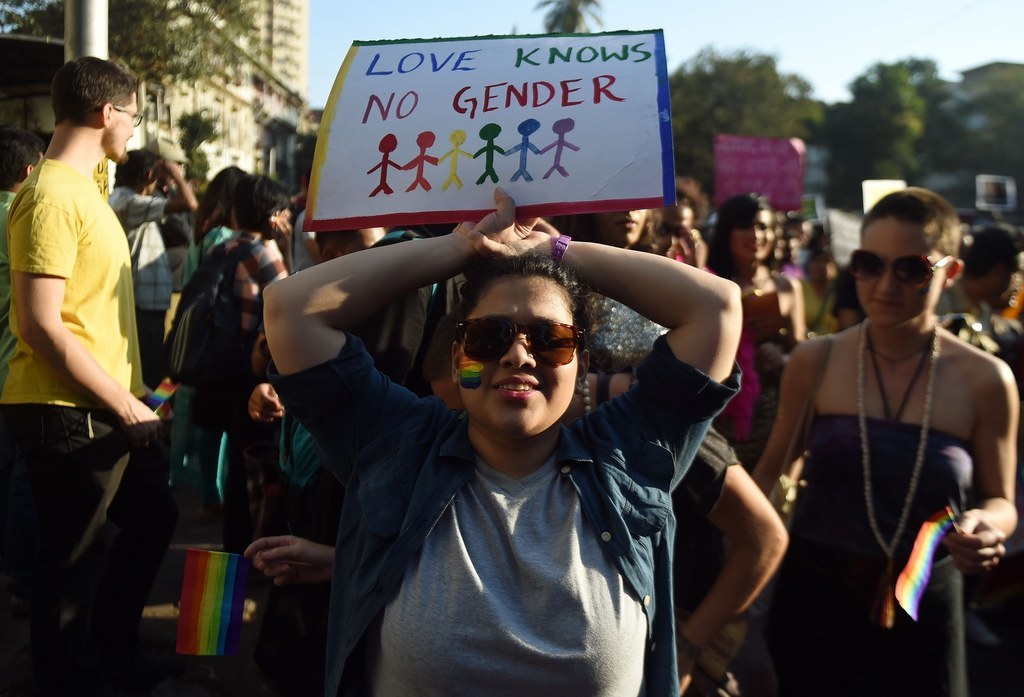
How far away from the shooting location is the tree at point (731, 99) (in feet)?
141

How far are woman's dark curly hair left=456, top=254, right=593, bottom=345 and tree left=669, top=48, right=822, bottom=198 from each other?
41.5 metres

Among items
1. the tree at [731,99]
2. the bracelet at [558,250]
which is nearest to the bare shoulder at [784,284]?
the bracelet at [558,250]

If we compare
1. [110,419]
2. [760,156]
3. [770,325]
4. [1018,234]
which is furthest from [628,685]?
[760,156]

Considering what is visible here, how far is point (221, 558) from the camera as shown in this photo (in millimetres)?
1933

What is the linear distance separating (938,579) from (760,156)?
30.6ft

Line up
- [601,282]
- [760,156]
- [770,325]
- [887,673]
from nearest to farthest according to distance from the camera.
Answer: [601,282] < [887,673] < [770,325] < [760,156]

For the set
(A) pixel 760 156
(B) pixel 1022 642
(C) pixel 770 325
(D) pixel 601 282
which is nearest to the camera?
(D) pixel 601 282

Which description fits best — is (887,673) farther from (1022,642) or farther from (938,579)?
(1022,642)

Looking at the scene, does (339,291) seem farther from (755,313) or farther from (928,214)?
(755,313)

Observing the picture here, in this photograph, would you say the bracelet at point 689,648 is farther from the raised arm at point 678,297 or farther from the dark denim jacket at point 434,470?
the raised arm at point 678,297

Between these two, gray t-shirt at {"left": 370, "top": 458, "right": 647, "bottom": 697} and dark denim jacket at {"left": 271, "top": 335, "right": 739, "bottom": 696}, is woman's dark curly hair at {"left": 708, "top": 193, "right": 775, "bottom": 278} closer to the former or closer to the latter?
dark denim jacket at {"left": 271, "top": 335, "right": 739, "bottom": 696}

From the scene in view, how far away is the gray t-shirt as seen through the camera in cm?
165

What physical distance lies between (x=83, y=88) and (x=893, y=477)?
2.77 meters

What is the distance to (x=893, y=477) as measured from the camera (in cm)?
261
